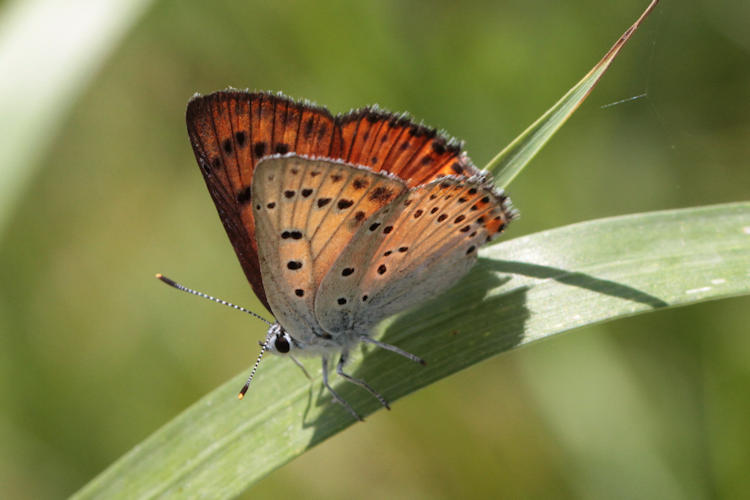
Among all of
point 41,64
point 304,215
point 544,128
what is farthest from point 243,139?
point 41,64

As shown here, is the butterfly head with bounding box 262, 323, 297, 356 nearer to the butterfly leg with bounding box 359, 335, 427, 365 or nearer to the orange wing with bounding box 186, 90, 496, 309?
the orange wing with bounding box 186, 90, 496, 309

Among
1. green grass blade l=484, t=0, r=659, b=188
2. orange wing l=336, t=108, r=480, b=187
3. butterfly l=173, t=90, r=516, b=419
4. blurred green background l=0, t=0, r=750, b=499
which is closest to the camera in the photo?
green grass blade l=484, t=0, r=659, b=188

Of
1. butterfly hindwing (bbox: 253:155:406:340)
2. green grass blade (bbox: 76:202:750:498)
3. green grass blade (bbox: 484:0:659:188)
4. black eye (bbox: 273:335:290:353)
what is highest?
butterfly hindwing (bbox: 253:155:406:340)

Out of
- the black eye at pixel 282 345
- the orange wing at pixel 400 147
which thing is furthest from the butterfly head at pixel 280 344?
the orange wing at pixel 400 147

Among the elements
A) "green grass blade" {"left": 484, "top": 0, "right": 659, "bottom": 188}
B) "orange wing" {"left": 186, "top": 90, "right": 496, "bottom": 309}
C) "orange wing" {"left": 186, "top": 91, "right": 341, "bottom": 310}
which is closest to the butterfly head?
"orange wing" {"left": 186, "top": 90, "right": 496, "bottom": 309}

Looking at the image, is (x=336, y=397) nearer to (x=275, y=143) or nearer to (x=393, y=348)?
(x=393, y=348)

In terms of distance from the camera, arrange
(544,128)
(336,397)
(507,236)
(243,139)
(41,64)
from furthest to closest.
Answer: (507,236)
(41,64)
(336,397)
(243,139)
(544,128)

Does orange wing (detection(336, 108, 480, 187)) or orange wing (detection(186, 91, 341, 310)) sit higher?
orange wing (detection(186, 91, 341, 310))
